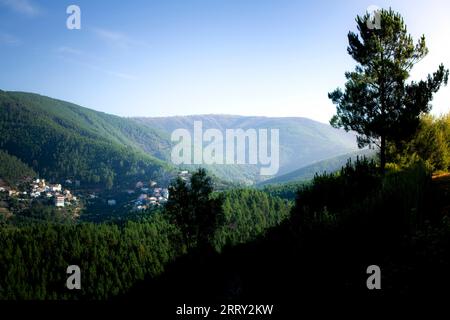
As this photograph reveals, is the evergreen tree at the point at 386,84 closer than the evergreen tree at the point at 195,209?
Yes

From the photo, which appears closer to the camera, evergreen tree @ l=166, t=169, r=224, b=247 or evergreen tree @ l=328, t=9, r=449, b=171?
evergreen tree @ l=328, t=9, r=449, b=171

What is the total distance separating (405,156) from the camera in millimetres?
32906

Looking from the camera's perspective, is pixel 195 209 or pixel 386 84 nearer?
pixel 386 84

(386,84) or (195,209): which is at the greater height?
(386,84)

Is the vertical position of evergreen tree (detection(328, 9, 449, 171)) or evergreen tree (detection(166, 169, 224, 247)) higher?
evergreen tree (detection(328, 9, 449, 171))

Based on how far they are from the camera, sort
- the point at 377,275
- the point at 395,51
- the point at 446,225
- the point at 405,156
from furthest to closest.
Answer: the point at 405,156
the point at 395,51
the point at 446,225
the point at 377,275

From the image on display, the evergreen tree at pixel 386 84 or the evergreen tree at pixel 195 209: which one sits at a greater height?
the evergreen tree at pixel 386 84

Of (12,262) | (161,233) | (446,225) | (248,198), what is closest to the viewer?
(446,225)

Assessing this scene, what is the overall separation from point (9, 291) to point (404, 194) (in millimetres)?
108380

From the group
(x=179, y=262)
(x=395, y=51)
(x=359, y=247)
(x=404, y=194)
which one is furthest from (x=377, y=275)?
(x=179, y=262)
